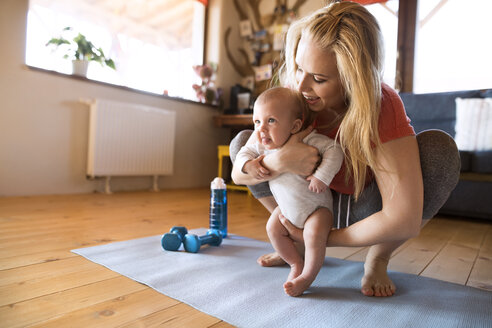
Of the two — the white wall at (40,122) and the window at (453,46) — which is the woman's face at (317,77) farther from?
the window at (453,46)

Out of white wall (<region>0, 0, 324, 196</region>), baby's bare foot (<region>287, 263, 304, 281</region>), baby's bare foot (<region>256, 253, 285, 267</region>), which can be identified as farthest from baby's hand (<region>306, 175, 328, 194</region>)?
white wall (<region>0, 0, 324, 196</region>)

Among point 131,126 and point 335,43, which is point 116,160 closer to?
point 131,126

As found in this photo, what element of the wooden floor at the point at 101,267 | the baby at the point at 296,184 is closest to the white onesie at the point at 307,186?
the baby at the point at 296,184

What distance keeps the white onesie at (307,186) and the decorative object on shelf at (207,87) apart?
2.71m

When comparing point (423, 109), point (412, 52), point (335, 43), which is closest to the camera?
point (335, 43)

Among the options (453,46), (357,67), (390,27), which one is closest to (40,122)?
(357,67)

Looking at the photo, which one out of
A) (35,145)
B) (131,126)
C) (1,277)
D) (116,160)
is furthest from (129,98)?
(1,277)

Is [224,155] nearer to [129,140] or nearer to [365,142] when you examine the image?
[129,140]

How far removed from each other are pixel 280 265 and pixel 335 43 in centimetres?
66

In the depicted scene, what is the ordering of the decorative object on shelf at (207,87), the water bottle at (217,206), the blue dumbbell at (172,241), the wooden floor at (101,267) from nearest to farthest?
1. the wooden floor at (101,267)
2. the blue dumbbell at (172,241)
3. the water bottle at (217,206)
4. the decorative object on shelf at (207,87)

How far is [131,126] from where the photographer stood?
2719mm

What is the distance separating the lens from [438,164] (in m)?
0.83

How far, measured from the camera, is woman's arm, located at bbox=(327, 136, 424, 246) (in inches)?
30.1

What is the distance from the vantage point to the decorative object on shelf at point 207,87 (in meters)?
3.40
